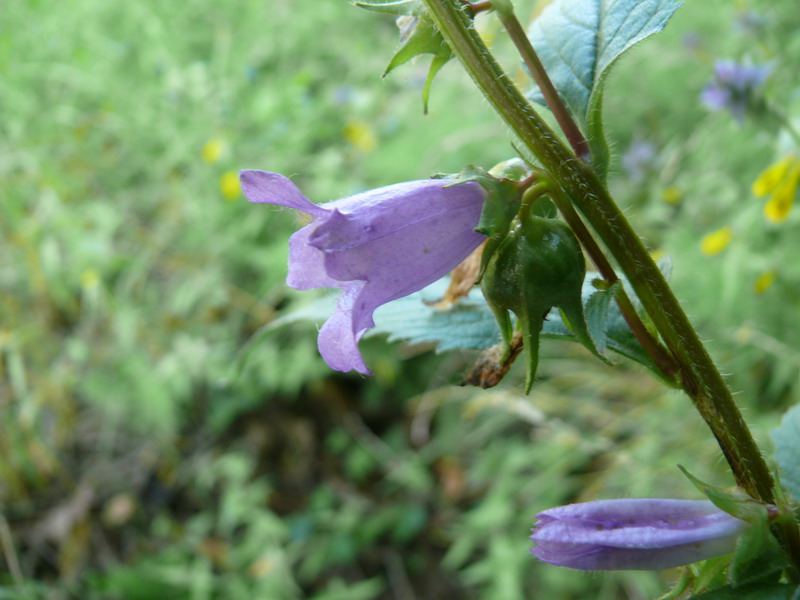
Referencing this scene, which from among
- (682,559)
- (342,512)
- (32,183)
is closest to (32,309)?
(32,183)

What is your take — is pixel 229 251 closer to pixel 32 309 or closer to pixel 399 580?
pixel 32 309

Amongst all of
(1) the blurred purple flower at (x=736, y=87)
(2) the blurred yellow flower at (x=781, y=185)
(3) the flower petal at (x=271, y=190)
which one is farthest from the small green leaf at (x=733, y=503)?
(1) the blurred purple flower at (x=736, y=87)

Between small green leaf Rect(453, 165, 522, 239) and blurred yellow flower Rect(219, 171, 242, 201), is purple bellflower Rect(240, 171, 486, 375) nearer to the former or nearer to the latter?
small green leaf Rect(453, 165, 522, 239)

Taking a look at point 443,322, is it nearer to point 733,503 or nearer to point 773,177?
point 733,503

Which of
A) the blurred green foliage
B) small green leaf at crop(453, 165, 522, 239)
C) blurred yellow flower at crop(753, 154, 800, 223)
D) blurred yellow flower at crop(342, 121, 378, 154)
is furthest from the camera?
blurred yellow flower at crop(342, 121, 378, 154)

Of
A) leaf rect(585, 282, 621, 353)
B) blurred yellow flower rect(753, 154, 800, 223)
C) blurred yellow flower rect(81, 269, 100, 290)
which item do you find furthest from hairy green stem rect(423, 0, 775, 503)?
Answer: blurred yellow flower rect(81, 269, 100, 290)

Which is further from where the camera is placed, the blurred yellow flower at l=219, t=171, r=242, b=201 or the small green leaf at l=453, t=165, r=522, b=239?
the blurred yellow flower at l=219, t=171, r=242, b=201

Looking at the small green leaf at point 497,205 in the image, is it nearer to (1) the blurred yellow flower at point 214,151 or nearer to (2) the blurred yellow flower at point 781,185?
(2) the blurred yellow flower at point 781,185

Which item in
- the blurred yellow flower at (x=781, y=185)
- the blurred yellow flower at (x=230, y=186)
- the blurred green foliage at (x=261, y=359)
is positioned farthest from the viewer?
the blurred yellow flower at (x=230, y=186)
